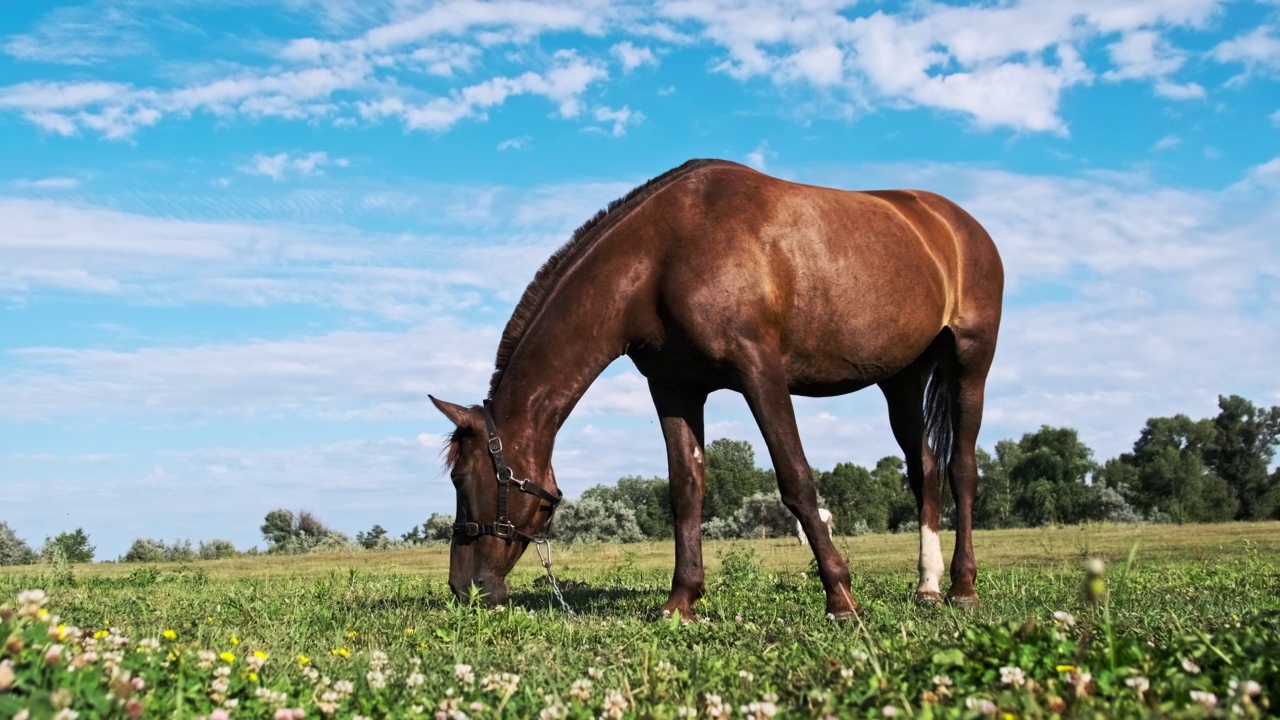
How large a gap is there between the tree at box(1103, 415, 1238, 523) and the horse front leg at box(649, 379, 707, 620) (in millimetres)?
47307

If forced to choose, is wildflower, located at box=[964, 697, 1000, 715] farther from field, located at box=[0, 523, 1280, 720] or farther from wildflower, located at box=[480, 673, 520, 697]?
wildflower, located at box=[480, 673, 520, 697]

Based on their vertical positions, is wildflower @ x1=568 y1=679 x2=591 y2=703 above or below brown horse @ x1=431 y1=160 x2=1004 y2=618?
below

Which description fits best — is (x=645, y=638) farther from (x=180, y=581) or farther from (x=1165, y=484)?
(x=1165, y=484)

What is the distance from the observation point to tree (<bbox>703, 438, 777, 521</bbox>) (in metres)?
45.6

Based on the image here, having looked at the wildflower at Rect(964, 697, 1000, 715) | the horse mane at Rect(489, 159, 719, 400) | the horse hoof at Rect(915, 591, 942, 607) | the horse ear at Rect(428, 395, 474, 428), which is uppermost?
the horse mane at Rect(489, 159, 719, 400)

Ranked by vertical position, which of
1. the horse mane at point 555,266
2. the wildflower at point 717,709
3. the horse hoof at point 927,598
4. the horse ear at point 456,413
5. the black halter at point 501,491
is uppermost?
the horse mane at point 555,266

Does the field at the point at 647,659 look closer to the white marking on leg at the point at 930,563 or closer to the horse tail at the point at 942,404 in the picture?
the white marking on leg at the point at 930,563

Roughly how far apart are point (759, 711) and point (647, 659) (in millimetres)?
941

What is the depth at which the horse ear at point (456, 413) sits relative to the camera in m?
6.72

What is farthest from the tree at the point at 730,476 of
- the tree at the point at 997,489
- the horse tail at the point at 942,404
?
the horse tail at the point at 942,404

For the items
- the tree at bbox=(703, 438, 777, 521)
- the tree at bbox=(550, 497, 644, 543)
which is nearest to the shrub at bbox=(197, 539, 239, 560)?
the tree at bbox=(550, 497, 644, 543)

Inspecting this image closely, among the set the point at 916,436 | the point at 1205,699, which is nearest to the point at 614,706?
the point at 1205,699

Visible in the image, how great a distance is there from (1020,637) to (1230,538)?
16771 mm

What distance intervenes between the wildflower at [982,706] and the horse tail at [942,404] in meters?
5.96
